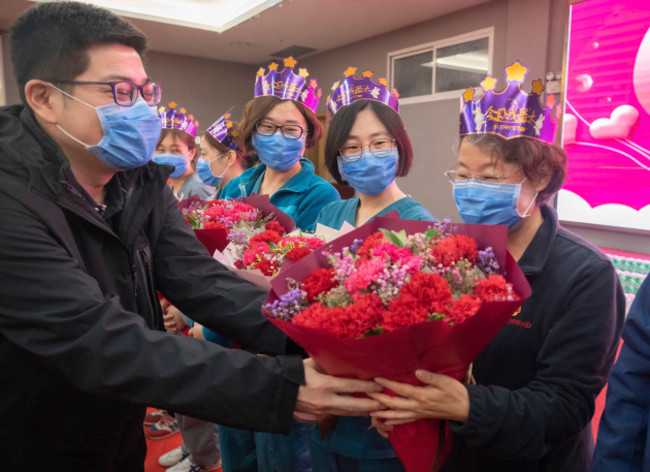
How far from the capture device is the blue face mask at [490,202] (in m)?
1.29

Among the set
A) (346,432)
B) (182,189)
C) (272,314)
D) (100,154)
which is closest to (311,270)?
(272,314)

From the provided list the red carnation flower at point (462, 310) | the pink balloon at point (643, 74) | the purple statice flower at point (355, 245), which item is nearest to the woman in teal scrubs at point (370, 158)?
the purple statice flower at point (355, 245)

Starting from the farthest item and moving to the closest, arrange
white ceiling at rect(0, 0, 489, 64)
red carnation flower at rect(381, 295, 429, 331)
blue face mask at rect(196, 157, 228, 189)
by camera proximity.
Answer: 1. white ceiling at rect(0, 0, 489, 64)
2. blue face mask at rect(196, 157, 228, 189)
3. red carnation flower at rect(381, 295, 429, 331)

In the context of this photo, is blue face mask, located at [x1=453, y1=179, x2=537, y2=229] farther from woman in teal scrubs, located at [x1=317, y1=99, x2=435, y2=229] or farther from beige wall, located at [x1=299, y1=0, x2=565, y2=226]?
beige wall, located at [x1=299, y1=0, x2=565, y2=226]

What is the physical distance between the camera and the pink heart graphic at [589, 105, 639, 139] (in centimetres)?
451

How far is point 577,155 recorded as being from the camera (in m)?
5.00

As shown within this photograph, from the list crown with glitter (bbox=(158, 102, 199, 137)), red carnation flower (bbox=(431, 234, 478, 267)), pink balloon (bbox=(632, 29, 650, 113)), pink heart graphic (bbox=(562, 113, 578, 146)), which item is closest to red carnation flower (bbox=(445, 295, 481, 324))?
red carnation flower (bbox=(431, 234, 478, 267))

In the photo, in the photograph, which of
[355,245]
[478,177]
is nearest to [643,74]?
[478,177]

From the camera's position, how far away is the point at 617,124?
4.61m

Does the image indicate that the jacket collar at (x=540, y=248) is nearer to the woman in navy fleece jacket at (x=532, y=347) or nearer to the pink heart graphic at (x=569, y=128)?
the woman in navy fleece jacket at (x=532, y=347)

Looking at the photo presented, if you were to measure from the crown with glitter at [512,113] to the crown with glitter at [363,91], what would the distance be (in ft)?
2.07

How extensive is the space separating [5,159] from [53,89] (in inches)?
9.8

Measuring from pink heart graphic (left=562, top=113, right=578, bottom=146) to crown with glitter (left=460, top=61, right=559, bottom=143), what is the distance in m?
4.16

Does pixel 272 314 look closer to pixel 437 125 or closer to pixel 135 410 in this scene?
pixel 135 410
